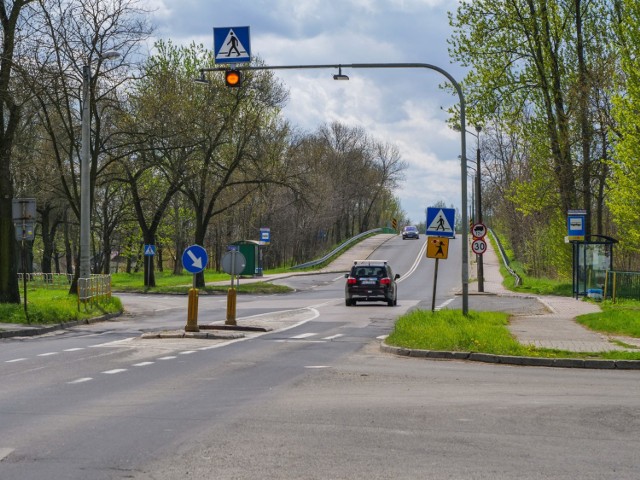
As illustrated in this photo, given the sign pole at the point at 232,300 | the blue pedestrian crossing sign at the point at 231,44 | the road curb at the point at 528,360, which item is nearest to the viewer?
the road curb at the point at 528,360

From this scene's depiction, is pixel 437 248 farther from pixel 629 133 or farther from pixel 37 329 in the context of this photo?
pixel 629 133

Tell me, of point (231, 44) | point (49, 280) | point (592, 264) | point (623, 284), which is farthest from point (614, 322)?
point (49, 280)

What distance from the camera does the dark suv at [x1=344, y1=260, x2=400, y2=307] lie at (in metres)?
35.9

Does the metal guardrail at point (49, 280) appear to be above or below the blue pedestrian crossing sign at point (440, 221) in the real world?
below

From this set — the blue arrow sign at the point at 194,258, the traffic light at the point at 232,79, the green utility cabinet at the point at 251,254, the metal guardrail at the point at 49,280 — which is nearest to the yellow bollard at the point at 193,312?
the blue arrow sign at the point at 194,258

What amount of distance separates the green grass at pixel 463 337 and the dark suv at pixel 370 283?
12736 millimetres

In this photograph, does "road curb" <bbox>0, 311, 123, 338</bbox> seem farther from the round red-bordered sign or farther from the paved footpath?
the round red-bordered sign

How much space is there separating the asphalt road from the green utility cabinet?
42792 mm

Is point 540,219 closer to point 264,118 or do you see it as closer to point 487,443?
point 264,118

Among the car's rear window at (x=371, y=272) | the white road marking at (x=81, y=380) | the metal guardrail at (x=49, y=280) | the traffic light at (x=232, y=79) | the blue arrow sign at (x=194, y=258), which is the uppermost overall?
the traffic light at (x=232, y=79)

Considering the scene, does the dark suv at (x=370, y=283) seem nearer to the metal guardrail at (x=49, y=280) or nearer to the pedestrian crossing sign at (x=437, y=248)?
the pedestrian crossing sign at (x=437, y=248)

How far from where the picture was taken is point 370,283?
3603 cm

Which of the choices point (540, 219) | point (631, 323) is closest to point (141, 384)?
point (631, 323)

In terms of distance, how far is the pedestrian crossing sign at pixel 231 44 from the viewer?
1884 cm
